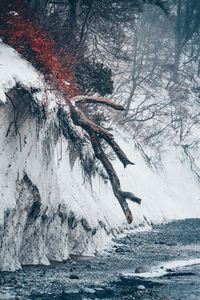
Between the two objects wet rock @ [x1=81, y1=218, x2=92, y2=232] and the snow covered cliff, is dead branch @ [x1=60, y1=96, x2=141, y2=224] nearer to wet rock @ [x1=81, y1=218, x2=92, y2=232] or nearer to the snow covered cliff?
the snow covered cliff

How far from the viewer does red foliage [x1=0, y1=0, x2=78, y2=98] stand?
7836 millimetres

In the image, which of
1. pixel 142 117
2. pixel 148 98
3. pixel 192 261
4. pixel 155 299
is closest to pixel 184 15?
pixel 148 98

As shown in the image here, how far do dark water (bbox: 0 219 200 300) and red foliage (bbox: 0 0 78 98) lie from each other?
14.8 feet

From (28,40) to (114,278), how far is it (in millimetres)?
5502

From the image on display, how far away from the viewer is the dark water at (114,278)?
15.9 feet

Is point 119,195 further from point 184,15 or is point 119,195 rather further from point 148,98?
point 184,15

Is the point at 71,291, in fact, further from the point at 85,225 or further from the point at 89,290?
the point at 85,225

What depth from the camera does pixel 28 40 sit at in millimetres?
7902

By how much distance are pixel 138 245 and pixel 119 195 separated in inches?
107

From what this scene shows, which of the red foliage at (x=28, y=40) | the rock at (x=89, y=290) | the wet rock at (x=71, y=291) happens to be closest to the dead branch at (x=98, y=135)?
the red foliage at (x=28, y=40)

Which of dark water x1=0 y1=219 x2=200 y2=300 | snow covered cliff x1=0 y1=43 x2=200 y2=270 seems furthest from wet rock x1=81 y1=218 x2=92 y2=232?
dark water x1=0 y1=219 x2=200 y2=300

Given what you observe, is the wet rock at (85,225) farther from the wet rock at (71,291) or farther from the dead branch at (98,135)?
the wet rock at (71,291)

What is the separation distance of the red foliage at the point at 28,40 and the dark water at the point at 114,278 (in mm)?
4520

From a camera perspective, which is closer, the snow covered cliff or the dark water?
the dark water
